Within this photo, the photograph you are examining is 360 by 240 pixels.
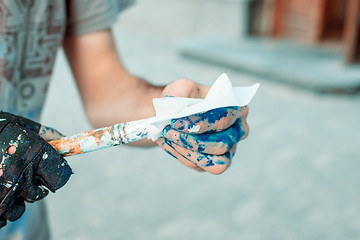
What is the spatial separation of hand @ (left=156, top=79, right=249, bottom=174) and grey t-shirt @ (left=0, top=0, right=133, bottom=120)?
346mm

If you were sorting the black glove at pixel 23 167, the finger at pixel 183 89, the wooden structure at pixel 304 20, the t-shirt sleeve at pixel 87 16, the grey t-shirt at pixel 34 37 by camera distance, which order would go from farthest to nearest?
1. the wooden structure at pixel 304 20
2. the t-shirt sleeve at pixel 87 16
3. the grey t-shirt at pixel 34 37
4. the finger at pixel 183 89
5. the black glove at pixel 23 167

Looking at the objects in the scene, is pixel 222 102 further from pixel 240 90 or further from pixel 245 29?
pixel 245 29

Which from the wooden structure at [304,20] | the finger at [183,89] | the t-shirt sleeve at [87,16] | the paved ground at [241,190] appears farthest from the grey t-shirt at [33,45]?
the wooden structure at [304,20]

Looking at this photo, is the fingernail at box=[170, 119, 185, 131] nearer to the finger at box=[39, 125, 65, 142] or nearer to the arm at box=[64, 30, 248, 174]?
the arm at box=[64, 30, 248, 174]

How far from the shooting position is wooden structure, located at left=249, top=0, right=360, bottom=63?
5793 millimetres

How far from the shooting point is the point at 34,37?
106cm

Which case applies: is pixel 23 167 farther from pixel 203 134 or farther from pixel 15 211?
pixel 203 134

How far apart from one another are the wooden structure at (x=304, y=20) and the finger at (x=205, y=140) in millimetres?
4905

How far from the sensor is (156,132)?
0.89m

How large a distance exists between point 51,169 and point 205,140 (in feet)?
0.95

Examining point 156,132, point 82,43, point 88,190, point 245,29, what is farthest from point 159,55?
point 156,132

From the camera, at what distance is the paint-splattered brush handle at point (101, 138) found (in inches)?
33.9

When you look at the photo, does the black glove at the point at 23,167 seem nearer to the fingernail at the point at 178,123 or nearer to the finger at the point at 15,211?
the finger at the point at 15,211

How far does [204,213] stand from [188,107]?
1748 millimetres
